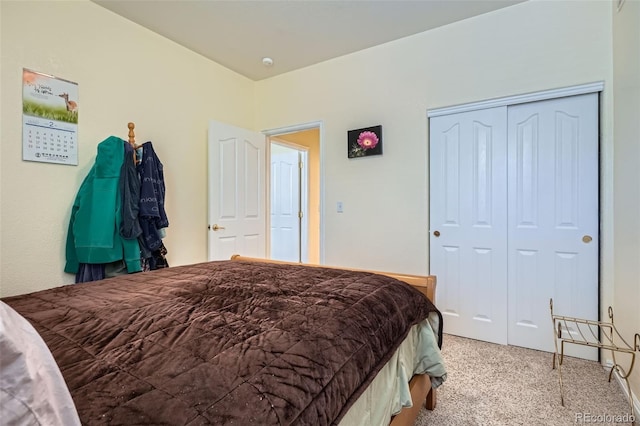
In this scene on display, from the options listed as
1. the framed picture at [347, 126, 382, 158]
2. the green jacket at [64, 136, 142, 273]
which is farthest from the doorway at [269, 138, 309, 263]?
the green jacket at [64, 136, 142, 273]

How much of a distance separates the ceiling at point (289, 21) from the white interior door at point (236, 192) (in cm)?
81

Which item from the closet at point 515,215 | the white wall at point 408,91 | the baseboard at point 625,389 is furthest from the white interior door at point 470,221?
the baseboard at point 625,389

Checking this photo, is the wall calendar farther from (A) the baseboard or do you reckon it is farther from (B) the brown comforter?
(A) the baseboard

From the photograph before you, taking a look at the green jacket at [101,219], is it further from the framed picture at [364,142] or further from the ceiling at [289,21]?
the framed picture at [364,142]

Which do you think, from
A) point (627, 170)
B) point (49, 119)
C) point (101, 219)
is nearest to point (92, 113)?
point (49, 119)

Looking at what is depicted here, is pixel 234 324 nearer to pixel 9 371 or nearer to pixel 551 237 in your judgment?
pixel 9 371

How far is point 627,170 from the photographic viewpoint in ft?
5.78

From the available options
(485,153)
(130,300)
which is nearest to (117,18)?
(130,300)

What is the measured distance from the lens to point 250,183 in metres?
3.48

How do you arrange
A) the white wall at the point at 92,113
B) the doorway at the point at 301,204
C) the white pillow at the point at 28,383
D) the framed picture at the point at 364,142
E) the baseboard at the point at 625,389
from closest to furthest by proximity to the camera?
the white pillow at the point at 28,383 < the baseboard at the point at 625,389 < the white wall at the point at 92,113 < the framed picture at the point at 364,142 < the doorway at the point at 301,204

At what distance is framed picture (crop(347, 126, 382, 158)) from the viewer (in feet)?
9.60

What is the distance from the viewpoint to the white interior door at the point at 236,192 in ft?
10.2

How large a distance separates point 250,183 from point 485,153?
2358 mm

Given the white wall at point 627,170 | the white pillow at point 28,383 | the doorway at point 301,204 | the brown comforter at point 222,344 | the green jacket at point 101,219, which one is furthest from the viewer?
the doorway at point 301,204
